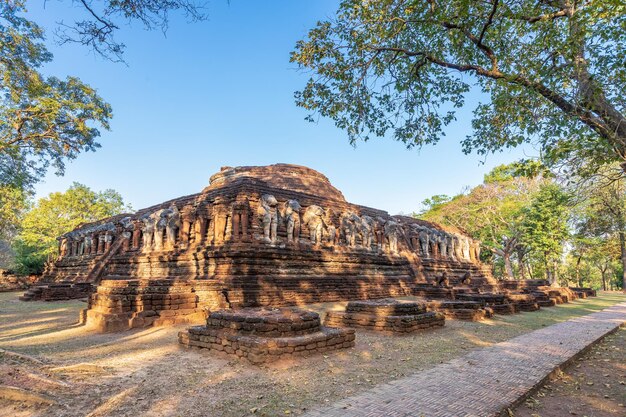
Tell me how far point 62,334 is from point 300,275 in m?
7.24

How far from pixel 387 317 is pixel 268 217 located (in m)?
6.38

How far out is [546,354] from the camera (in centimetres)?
622

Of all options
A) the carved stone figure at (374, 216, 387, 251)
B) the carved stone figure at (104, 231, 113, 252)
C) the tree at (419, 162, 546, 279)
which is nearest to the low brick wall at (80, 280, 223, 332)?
the carved stone figure at (374, 216, 387, 251)

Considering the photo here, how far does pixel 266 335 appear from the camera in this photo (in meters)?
5.93

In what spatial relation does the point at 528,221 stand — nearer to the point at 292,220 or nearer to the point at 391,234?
the point at 391,234

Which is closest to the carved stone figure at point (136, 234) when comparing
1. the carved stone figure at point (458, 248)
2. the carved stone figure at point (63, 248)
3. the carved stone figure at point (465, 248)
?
the carved stone figure at point (63, 248)

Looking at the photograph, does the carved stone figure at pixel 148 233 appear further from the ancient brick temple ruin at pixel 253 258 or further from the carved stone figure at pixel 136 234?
the carved stone figure at pixel 136 234

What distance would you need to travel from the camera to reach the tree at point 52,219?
31.9 m

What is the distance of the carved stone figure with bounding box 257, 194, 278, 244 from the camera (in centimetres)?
1318

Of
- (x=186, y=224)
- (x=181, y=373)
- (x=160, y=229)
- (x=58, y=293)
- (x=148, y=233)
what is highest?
(x=186, y=224)

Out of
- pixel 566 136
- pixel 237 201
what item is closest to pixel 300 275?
pixel 237 201

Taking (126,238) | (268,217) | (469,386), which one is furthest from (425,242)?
(469,386)

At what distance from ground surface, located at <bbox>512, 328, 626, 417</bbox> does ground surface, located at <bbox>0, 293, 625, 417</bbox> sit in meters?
1.52

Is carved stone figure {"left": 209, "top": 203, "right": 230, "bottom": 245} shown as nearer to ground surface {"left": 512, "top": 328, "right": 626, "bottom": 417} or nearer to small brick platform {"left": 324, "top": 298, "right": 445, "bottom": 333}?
small brick platform {"left": 324, "top": 298, "right": 445, "bottom": 333}
